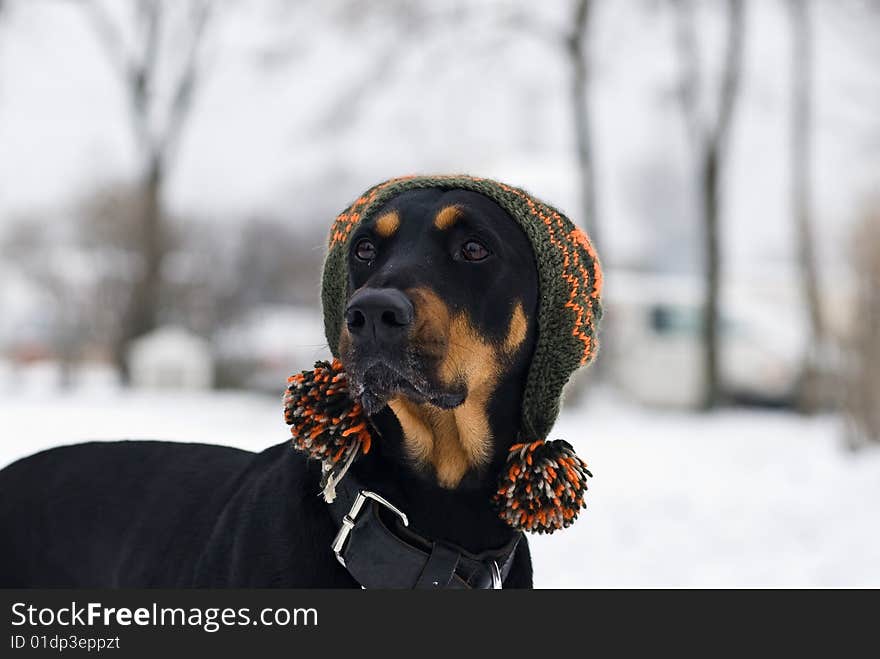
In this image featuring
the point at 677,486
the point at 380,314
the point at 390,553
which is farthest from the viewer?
the point at 677,486

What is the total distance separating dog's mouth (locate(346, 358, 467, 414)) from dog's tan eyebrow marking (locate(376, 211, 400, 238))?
1.42 ft

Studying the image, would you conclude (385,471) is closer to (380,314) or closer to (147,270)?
(380,314)

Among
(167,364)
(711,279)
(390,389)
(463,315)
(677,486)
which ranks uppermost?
(463,315)

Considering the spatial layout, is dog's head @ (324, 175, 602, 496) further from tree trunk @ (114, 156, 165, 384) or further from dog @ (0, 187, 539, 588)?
tree trunk @ (114, 156, 165, 384)

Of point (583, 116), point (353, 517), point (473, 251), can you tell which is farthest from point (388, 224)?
point (583, 116)

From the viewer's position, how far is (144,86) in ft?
49.6

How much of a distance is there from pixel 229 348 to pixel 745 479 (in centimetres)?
1211

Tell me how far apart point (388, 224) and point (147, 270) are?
1394 cm

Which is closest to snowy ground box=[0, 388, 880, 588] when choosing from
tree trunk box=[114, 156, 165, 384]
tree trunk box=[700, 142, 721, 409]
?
tree trunk box=[700, 142, 721, 409]

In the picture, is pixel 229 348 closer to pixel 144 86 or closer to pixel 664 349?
pixel 144 86

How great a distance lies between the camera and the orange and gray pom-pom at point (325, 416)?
223 cm

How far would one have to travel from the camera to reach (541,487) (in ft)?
7.45

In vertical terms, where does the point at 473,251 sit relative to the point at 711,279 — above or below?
above

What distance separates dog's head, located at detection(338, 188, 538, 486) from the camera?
6.89ft
